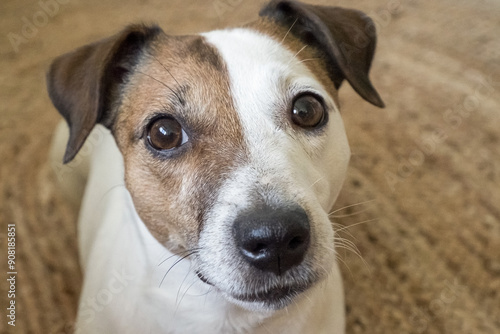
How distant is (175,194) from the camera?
1.58m

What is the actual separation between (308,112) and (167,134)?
1.59ft

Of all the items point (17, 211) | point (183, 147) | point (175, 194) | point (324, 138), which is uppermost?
point (324, 138)

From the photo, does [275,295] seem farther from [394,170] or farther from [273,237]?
[394,170]

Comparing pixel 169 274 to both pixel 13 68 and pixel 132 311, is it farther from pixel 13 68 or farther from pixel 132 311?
pixel 13 68

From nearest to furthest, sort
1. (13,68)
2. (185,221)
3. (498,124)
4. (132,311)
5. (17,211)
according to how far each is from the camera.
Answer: (185,221)
(132,311)
(17,211)
(498,124)
(13,68)

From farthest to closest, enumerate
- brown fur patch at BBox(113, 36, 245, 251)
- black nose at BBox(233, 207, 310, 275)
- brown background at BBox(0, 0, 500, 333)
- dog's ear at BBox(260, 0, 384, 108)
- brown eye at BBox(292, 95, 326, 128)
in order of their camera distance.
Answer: brown background at BBox(0, 0, 500, 333), dog's ear at BBox(260, 0, 384, 108), brown eye at BBox(292, 95, 326, 128), brown fur patch at BBox(113, 36, 245, 251), black nose at BBox(233, 207, 310, 275)

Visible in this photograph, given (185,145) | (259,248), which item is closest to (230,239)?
(259,248)

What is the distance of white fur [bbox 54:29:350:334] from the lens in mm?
1416

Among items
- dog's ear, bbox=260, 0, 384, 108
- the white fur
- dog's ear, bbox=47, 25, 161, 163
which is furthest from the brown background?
dog's ear, bbox=47, 25, 161, 163

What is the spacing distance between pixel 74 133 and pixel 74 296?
53.6 inches

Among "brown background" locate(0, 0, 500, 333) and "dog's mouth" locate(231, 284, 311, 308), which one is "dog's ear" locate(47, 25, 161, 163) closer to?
"dog's mouth" locate(231, 284, 311, 308)

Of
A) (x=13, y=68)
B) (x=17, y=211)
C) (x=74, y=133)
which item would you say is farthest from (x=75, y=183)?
(x=13, y=68)

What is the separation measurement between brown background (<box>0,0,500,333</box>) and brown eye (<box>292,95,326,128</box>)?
131cm

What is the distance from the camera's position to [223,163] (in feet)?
4.86
